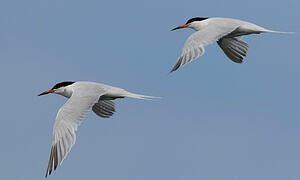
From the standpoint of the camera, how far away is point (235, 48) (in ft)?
40.5

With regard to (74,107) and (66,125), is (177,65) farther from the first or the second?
(66,125)

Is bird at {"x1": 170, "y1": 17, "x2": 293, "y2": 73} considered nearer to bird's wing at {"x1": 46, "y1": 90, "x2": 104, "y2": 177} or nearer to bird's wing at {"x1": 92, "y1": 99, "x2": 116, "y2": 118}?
bird's wing at {"x1": 46, "y1": 90, "x2": 104, "y2": 177}

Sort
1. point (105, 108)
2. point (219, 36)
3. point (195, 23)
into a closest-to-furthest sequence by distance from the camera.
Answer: point (219, 36) → point (105, 108) → point (195, 23)

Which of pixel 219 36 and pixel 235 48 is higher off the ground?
pixel 219 36

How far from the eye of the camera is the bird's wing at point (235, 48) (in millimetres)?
12328

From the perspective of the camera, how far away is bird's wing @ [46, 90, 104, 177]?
942cm

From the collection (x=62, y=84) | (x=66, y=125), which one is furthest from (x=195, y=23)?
(x=66, y=125)

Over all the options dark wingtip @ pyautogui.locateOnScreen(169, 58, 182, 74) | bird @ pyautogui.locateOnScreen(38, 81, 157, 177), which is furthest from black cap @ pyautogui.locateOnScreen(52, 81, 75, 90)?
dark wingtip @ pyautogui.locateOnScreen(169, 58, 182, 74)

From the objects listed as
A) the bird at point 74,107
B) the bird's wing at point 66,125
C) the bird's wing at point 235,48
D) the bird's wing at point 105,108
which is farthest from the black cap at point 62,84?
the bird's wing at point 235,48

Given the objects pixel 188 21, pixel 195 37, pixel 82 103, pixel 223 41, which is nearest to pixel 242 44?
pixel 223 41

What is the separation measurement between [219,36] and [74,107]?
257 cm

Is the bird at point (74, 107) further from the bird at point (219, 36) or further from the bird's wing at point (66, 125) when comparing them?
the bird at point (219, 36)

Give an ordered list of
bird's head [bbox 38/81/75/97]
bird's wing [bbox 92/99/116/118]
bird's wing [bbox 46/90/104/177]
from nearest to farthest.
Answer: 1. bird's wing [bbox 46/90/104/177]
2. bird's head [bbox 38/81/75/97]
3. bird's wing [bbox 92/99/116/118]

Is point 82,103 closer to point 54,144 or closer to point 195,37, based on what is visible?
point 54,144
